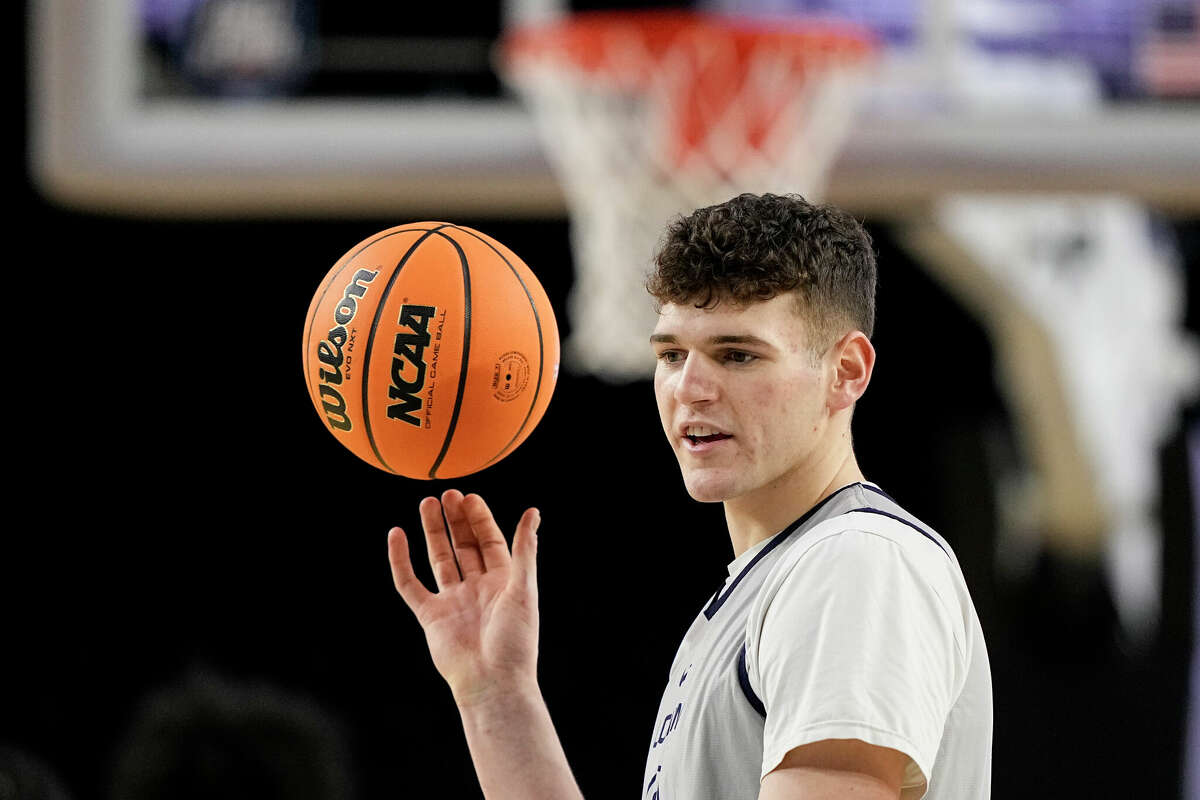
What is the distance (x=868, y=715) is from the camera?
133 centimetres

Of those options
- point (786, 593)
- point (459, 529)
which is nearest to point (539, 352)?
point (459, 529)

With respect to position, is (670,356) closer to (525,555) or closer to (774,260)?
(774,260)

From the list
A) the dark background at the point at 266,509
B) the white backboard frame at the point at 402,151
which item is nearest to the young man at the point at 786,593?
the white backboard frame at the point at 402,151

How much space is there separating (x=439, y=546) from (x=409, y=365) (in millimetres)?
325

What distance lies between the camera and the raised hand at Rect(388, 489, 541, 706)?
5.96 feet

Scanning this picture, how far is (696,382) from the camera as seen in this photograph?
1584 millimetres

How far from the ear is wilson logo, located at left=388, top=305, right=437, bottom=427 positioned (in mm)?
761

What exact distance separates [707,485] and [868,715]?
34 centimetres

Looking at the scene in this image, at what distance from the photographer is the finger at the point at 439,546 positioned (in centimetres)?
194

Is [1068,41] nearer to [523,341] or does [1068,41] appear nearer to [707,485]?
[523,341]

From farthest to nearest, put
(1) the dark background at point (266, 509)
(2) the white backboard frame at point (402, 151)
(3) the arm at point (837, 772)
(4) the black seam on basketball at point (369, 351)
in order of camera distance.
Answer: (1) the dark background at point (266, 509), (2) the white backboard frame at point (402, 151), (4) the black seam on basketball at point (369, 351), (3) the arm at point (837, 772)

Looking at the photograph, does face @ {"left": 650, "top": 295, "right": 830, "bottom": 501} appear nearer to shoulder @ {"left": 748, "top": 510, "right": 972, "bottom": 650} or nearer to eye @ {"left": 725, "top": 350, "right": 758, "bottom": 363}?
eye @ {"left": 725, "top": 350, "right": 758, "bottom": 363}

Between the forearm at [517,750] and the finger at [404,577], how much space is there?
0.17 metres

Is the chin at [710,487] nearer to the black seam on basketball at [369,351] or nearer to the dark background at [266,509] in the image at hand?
the black seam on basketball at [369,351]
